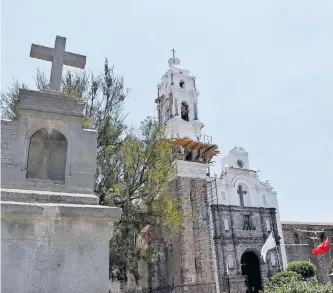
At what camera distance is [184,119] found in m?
26.4

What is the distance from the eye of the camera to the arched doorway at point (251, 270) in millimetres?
22750

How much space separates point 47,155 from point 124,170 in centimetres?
683

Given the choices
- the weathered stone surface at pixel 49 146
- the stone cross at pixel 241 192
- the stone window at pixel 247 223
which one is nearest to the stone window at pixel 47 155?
the weathered stone surface at pixel 49 146

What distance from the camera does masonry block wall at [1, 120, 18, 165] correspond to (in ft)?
15.5

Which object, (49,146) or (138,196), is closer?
(49,146)

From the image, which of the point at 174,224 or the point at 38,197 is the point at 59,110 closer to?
the point at 38,197

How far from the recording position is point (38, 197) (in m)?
4.48

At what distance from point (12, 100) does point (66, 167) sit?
23.5 feet

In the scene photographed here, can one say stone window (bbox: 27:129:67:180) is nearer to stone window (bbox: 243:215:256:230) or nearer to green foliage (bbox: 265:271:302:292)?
green foliage (bbox: 265:271:302:292)

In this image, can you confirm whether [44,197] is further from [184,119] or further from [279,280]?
[184,119]

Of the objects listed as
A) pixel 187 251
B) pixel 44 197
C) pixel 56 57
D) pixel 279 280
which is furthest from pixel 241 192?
pixel 44 197

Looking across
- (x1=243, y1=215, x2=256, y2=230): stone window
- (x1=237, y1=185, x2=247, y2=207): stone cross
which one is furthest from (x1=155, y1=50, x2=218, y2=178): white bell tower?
(x1=243, y1=215, x2=256, y2=230): stone window

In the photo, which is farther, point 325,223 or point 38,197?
point 325,223

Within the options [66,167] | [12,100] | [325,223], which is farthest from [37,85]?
[325,223]
